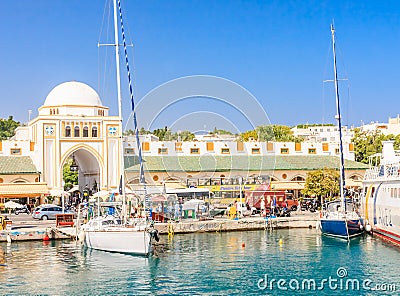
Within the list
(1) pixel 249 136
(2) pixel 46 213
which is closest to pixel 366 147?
(1) pixel 249 136

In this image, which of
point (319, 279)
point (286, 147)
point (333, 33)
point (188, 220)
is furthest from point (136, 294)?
point (286, 147)

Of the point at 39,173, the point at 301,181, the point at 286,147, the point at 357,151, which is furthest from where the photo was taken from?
the point at 357,151

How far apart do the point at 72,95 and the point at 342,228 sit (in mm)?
38217

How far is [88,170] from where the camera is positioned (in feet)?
235

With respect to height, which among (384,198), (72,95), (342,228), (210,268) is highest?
(72,95)

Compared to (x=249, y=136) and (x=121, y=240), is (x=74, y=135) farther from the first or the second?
(x=249, y=136)

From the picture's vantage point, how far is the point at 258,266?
94.5 feet

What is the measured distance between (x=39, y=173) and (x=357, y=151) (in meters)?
41.4

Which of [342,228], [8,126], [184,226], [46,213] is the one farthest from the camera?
[8,126]

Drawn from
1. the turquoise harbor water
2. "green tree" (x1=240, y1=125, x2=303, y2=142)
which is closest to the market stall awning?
"green tree" (x1=240, y1=125, x2=303, y2=142)

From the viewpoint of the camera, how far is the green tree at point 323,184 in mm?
58034

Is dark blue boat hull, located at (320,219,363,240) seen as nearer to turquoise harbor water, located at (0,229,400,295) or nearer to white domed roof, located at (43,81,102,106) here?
turquoise harbor water, located at (0,229,400,295)

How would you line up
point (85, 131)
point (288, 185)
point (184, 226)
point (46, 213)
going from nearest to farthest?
point (184, 226)
point (46, 213)
point (85, 131)
point (288, 185)

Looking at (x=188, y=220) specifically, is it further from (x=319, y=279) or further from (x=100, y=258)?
(x=319, y=279)
